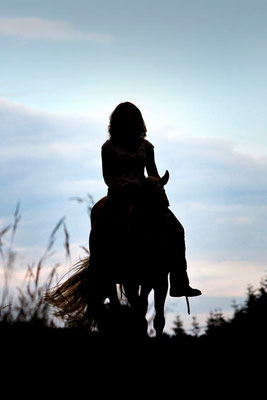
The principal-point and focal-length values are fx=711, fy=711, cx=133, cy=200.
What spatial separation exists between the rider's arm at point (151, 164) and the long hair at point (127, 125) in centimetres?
19

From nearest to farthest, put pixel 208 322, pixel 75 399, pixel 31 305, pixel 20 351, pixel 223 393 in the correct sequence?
pixel 75 399 < pixel 223 393 < pixel 20 351 < pixel 31 305 < pixel 208 322

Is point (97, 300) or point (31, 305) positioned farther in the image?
point (97, 300)

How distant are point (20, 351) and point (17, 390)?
3.84ft

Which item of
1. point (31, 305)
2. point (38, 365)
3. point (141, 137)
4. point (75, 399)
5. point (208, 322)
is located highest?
point (141, 137)

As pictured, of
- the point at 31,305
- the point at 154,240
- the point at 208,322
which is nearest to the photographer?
the point at 31,305

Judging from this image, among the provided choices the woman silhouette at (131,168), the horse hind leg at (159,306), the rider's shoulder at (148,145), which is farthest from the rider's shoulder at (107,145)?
the horse hind leg at (159,306)

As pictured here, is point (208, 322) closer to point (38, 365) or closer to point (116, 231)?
point (116, 231)

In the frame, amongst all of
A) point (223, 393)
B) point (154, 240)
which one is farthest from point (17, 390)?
point (154, 240)

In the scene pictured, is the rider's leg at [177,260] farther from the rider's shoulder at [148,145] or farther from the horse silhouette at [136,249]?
the rider's shoulder at [148,145]

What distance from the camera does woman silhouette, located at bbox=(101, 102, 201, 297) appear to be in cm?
760

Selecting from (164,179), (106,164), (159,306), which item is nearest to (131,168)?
(106,164)

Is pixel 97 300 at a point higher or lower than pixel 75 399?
higher

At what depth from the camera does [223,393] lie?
5.49 metres

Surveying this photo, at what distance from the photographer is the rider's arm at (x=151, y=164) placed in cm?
787
